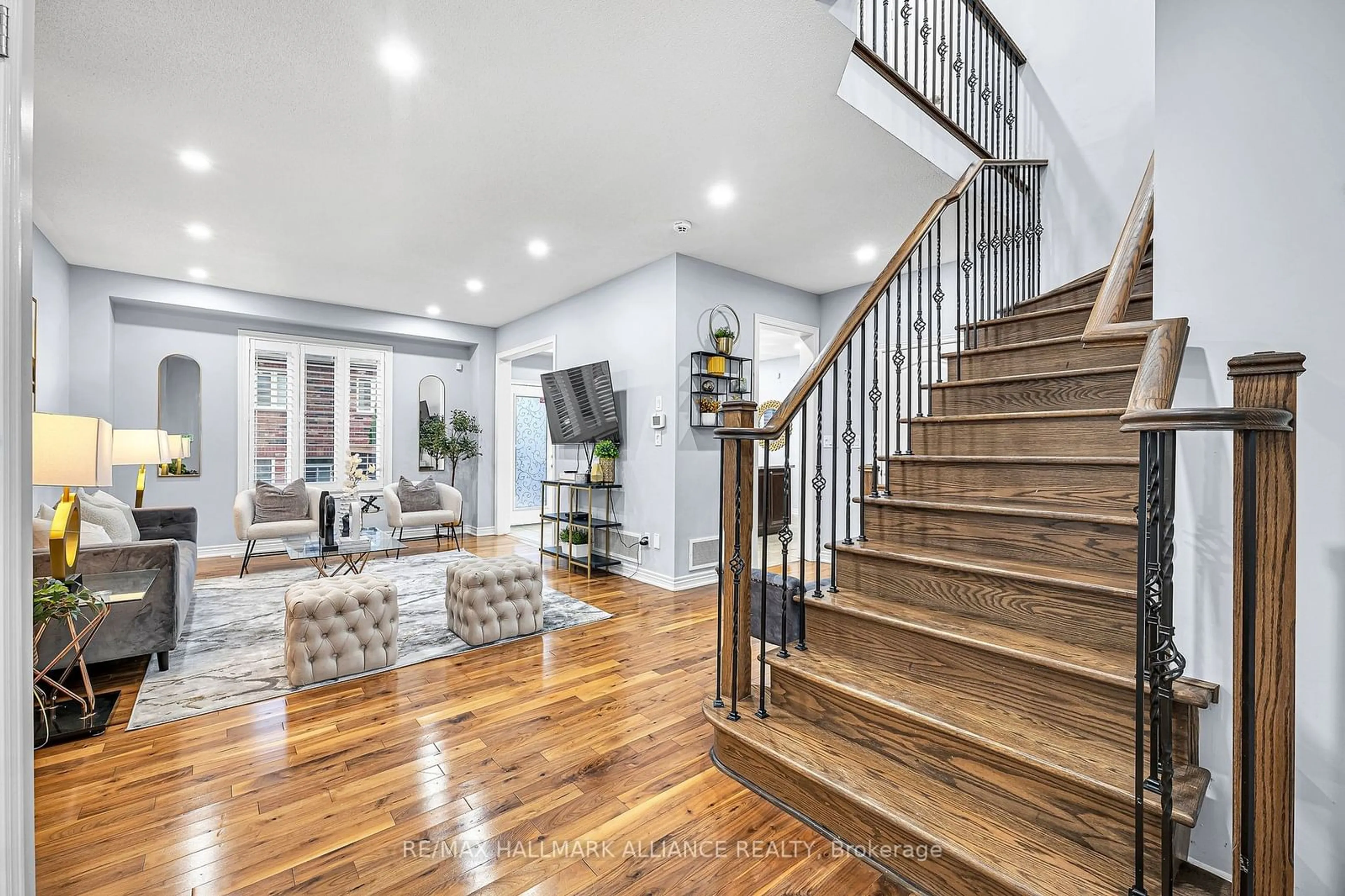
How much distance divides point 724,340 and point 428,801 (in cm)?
402

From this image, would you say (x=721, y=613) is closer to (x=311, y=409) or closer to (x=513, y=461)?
(x=513, y=461)

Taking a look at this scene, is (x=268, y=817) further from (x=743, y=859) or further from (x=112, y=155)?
(x=112, y=155)

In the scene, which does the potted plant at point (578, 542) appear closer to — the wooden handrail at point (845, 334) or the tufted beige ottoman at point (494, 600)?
the tufted beige ottoman at point (494, 600)

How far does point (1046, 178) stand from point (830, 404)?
111 inches

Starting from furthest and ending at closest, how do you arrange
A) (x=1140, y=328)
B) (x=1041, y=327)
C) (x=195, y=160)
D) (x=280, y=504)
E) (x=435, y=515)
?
(x=435, y=515) < (x=280, y=504) < (x=195, y=160) < (x=1041, y=327) < (x=1140, y=328)

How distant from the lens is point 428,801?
189 cm

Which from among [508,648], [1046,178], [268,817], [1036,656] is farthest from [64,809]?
[1046,178]

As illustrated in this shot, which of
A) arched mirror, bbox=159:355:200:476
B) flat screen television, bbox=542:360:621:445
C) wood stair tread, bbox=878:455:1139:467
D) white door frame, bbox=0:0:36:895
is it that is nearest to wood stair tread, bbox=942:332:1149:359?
wood stair tread, bbox=878:455:1139:467

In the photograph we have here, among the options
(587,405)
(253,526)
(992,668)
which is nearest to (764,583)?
(992,668)

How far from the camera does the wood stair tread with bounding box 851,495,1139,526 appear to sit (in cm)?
182

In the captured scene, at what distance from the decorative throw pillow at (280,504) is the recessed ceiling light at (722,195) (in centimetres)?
494

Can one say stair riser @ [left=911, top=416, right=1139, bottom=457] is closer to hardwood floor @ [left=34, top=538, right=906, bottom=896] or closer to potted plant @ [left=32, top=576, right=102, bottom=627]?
hardwood floor @ [left=34, top=538, right=906, bottom=896]

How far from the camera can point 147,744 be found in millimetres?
2242

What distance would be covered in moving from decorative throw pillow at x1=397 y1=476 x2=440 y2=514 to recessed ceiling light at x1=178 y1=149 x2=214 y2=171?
3.56 meters
